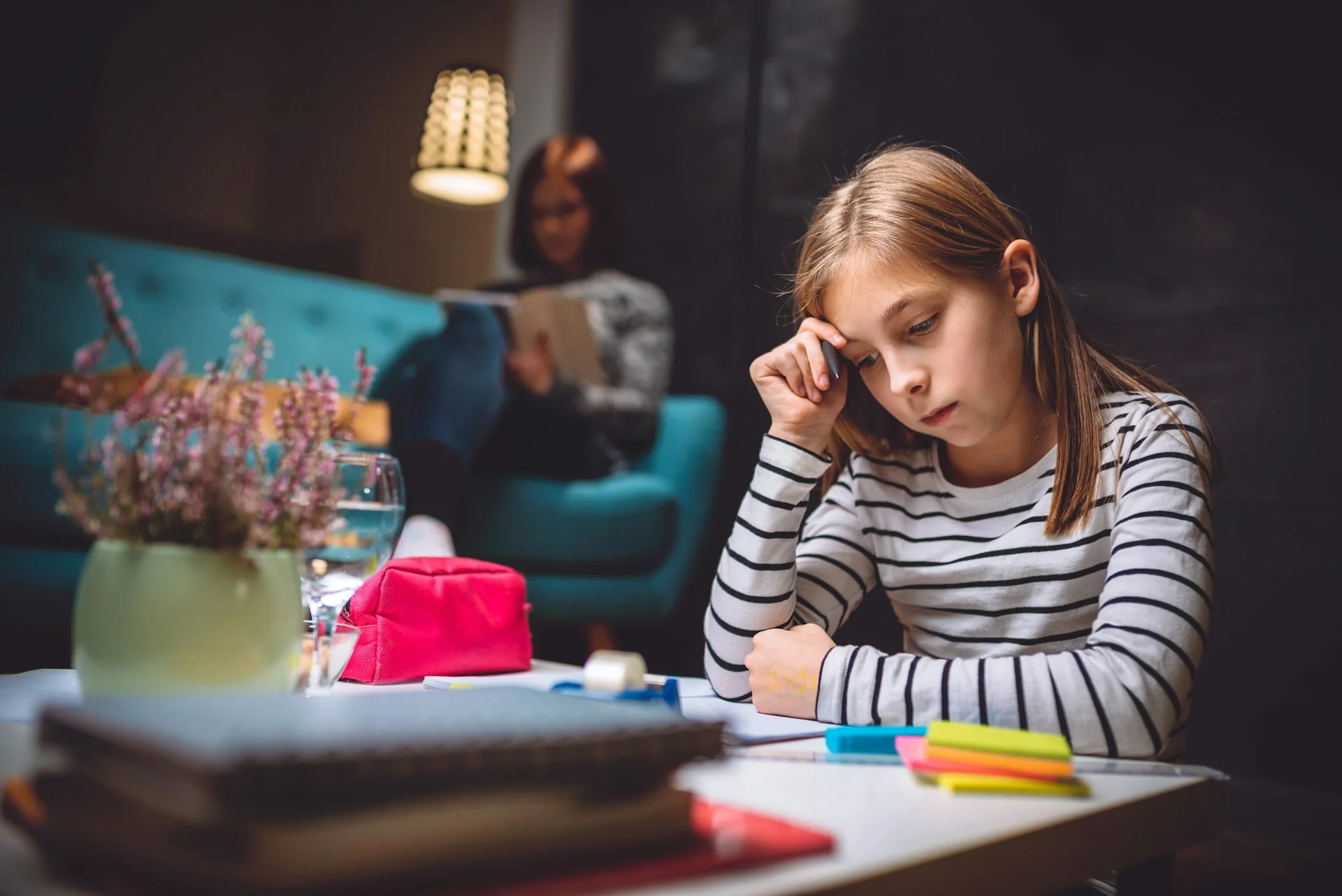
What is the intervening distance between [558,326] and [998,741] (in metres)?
2.16

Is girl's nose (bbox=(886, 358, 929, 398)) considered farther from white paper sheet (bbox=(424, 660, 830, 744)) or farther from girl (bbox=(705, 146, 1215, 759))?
white paper sheet (bbox=(424, 660, 830, 744))

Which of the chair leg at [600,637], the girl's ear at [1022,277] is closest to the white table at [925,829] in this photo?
the girl's ear at [1022,277]

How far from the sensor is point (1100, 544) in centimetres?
96

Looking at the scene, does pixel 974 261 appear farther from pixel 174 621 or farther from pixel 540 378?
pixel 540 378

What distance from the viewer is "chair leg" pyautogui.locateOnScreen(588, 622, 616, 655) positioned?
2.55m

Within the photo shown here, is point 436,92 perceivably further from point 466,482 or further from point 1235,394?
point 1235,394

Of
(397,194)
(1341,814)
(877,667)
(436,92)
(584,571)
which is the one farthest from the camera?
(397,194)

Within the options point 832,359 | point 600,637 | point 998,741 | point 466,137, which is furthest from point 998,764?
point 466,137

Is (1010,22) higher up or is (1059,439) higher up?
(1010,22)

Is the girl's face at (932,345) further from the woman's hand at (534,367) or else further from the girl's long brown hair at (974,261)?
the woman's hand at (534,367)

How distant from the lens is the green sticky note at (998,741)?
53 centimetres

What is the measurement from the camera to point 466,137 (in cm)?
319

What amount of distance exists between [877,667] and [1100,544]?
35 centimetres

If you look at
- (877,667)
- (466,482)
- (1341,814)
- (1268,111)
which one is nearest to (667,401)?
(466,482)
